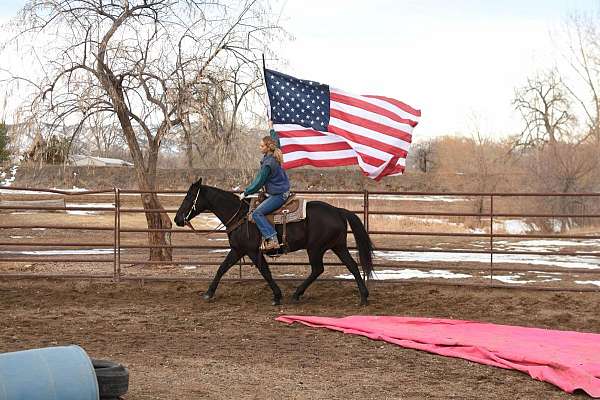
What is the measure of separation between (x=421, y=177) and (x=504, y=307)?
31.0 metres

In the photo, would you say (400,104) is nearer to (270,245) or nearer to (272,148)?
(272,148)

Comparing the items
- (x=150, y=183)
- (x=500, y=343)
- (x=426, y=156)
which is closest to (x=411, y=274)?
(x=150, y=183)

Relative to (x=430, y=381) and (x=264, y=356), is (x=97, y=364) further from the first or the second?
(x=430, y=381)

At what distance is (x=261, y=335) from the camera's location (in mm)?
8203

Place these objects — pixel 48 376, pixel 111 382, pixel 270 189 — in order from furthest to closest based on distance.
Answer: pixel 270 189 → pixel 111 382 → pixel 48 376

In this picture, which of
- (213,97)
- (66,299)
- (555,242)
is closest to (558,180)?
(555,242)

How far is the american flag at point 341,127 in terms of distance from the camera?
36.1 feet

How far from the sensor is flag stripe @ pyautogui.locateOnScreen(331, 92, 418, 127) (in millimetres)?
11102

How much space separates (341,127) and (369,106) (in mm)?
513

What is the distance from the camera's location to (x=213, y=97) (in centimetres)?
1327

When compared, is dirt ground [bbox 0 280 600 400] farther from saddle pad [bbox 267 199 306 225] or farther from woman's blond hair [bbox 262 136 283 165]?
woman's blond hair [bbox 262 136 283 165]

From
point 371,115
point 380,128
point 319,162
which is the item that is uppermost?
point 371,115

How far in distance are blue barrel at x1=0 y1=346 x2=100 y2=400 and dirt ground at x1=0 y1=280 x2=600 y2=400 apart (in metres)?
0.89

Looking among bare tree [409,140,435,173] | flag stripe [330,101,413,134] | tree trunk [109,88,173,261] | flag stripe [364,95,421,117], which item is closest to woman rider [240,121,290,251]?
flag stripe [330,101,413,134]
